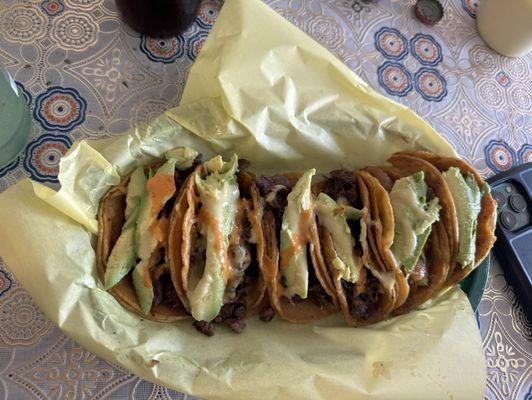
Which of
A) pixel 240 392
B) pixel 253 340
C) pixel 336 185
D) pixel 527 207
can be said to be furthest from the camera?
pixel 527 207

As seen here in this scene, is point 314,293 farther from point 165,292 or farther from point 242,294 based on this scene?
point 165,292

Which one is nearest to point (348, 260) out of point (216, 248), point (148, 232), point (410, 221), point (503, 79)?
point (410, 221)

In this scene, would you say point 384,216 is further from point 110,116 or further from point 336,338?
point 110,116

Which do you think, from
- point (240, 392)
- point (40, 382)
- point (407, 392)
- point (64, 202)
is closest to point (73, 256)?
point (64, 202)

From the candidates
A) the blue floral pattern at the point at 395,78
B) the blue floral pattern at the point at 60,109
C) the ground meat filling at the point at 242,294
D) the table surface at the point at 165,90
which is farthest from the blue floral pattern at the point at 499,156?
the blue floral pattern at the point at 60,109

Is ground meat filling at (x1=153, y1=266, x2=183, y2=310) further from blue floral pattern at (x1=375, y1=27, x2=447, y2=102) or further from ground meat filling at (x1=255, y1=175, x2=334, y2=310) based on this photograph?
blue floral pattern at (x1=375, y1=27, x2=447, y2=102)

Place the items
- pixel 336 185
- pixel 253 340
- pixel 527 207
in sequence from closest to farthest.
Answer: pixel 253 340 < pixel 336 185 < pixel 527 207

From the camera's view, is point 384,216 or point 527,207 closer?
point 384,216
